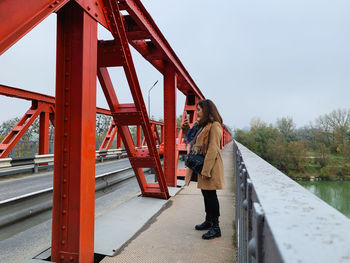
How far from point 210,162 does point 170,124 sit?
3.14 m

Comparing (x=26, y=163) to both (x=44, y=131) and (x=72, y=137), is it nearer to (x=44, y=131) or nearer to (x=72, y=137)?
(x=44, y=131)

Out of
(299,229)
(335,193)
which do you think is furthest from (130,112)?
(335,193)

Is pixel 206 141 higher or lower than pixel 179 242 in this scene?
higher

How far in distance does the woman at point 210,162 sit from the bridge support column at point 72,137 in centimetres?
142

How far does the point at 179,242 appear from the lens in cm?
313

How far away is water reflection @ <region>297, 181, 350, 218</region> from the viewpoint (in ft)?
106

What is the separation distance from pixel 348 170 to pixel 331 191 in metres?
12.5

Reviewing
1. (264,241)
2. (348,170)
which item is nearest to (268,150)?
(348,170)

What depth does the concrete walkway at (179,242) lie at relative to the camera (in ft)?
8.94

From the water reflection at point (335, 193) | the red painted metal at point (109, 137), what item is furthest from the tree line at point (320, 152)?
the red painted metal at point (109, 137)

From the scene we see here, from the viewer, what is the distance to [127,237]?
3.21 metres

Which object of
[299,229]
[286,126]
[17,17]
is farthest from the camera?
[286,126]

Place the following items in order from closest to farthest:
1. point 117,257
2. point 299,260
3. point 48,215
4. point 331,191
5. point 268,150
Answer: point 299,260 → point 117,257 → point 48,215 → point 331,191 → point 268,150

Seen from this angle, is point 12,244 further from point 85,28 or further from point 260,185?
point 260,185
